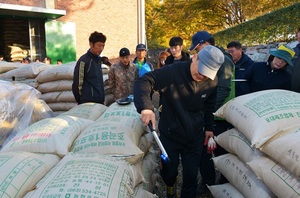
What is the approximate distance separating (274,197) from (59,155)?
143 cm

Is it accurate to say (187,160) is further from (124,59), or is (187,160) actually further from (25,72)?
(25,72)

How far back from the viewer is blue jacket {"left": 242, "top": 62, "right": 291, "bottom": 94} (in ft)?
8.59

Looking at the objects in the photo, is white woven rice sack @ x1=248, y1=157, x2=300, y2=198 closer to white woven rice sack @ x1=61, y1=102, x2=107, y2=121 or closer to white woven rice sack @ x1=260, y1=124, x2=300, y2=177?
white woven rice sack @ x1=260, y1=124, x2=300, y2=177

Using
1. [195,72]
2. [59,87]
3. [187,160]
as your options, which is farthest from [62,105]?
[195,72]

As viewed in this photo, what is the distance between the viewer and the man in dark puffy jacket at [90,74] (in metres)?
3.07

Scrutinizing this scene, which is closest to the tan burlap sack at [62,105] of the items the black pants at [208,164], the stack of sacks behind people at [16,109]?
the stack of sacks behind people at [16,109]

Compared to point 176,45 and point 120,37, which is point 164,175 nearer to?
point 176,45

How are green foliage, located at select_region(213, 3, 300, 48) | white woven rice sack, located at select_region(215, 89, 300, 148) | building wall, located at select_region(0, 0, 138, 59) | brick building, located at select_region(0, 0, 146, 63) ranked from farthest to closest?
building wall, located at select_region(0, 0, 138, 59) → brick building, located at select_region(0, 0, 146, 63) → green foliage, located at select_region(213, 3, 300, 48) → white woven rice sack, located at select_region(215, 89, 300, 148)

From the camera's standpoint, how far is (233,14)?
15734mm

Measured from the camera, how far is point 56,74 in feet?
15.2

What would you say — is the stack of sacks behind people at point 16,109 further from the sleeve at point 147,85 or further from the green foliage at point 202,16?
the green foliage at point 202,16

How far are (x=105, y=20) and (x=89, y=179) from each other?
9.89 m

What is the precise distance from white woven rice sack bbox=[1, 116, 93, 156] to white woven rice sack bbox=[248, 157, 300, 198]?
4.21 feet

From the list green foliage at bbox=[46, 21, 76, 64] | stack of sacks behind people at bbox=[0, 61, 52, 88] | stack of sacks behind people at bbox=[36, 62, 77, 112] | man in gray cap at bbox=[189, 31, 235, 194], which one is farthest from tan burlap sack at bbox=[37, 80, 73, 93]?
green foliage at bbox=[46, 21, 76, 64]
